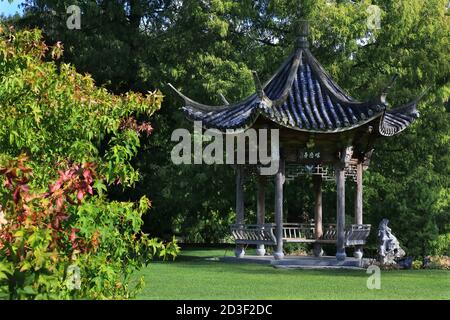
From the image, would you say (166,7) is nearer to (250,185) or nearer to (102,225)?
(250,185)

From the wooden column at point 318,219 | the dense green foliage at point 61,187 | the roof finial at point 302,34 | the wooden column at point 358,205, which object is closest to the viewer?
the dense green foliage at point 61,187

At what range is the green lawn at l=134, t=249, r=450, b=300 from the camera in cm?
1026

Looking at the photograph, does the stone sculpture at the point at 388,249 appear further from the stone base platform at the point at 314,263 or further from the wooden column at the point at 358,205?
the wooden column at the point at 358,205

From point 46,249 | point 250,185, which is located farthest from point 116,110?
point 250,185

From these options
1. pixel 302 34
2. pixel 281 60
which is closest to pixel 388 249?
pixel 302 34

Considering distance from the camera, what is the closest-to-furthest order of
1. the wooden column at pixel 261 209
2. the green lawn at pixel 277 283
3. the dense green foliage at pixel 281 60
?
the green lawn at pixel 277 283 < the wooden column at pixel 261 209 < the dense green foliage at pixel 281 60

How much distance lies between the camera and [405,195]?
18.1 m

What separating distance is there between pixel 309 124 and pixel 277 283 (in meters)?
4.37

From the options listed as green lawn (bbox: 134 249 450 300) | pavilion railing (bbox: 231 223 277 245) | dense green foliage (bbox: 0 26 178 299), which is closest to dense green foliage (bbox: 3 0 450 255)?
pavilion railing (bbox: 231 223 277 245)

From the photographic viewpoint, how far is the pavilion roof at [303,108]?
15133mm

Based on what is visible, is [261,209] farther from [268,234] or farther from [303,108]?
[303,108]

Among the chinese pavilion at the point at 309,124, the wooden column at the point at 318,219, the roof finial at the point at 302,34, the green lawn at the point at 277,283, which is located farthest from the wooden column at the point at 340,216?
the roof finial at the point at 302,34

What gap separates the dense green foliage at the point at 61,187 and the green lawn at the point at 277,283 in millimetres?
2354

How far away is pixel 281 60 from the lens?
2141cm
